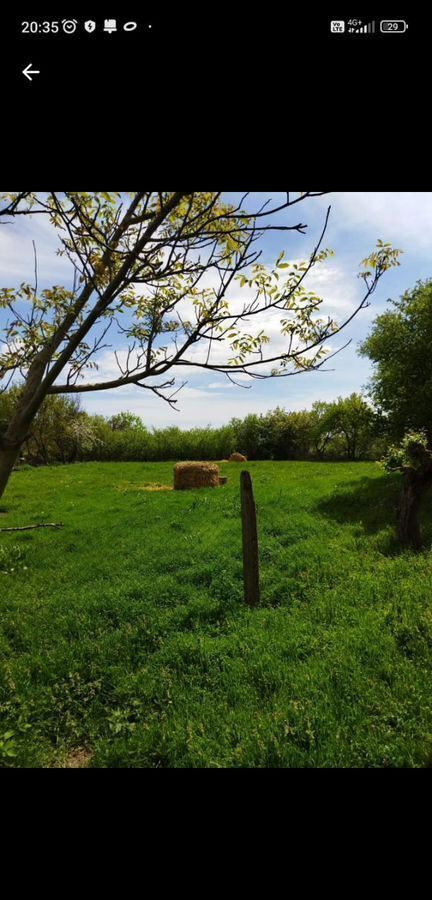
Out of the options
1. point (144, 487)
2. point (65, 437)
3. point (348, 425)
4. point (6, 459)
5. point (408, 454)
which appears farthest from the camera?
point (65, 437)

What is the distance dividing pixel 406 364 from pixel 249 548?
28.4ft

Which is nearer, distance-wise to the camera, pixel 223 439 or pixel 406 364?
pixel 406 364

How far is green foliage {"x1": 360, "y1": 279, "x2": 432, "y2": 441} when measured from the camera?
1143cm

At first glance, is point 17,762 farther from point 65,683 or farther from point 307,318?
point 307,318

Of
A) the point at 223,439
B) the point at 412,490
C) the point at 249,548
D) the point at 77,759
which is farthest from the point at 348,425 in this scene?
the point at 77,759

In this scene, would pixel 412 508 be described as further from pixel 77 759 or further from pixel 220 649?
pixel 77 759

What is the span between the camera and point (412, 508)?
28.8 feet

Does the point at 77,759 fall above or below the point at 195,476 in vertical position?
below
